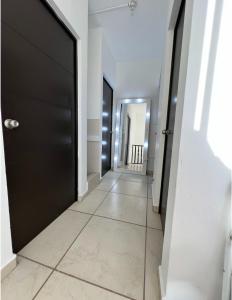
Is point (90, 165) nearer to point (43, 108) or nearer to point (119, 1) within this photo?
point (43, 108)

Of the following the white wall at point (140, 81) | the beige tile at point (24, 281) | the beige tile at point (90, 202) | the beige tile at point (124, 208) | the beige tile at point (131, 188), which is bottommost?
the beige tile at point (131, 188)

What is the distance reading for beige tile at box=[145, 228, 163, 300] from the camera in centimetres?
78

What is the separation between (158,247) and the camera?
1098mm

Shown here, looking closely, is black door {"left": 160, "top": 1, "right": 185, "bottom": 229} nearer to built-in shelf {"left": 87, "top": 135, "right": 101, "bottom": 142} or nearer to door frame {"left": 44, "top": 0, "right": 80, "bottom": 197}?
door frame {"left": 44, "top": 0, "right": 80, "bottom": 197}

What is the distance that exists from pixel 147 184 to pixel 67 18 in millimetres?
2478

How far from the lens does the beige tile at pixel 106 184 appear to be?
7.31 feet

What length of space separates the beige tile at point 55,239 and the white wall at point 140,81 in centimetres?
221

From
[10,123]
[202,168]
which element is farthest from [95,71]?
[202,168]

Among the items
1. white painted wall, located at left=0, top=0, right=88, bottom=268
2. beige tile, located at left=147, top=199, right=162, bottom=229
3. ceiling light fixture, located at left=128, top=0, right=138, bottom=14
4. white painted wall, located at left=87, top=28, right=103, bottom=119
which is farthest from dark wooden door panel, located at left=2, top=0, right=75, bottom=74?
beige tile, located at left=147, top=199, right=162, bottom=229

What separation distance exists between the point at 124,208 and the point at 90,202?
0.44 meters

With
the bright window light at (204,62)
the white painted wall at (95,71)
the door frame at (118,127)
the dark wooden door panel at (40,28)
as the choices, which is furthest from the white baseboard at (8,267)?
the door frame at (118,127)

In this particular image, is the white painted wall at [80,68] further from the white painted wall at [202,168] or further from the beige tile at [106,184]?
the white painted wall at [202,168]

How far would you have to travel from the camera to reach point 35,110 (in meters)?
1.08

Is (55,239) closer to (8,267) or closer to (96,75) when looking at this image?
(8,267)
